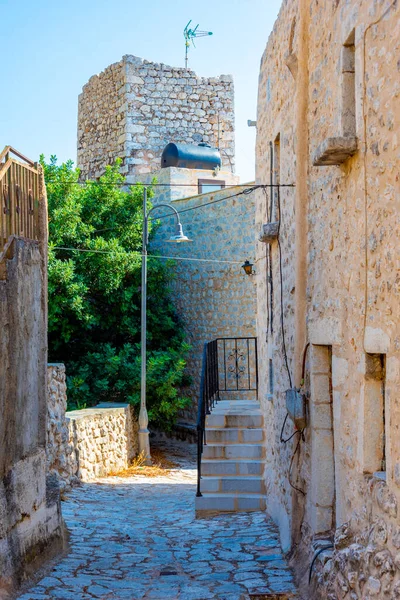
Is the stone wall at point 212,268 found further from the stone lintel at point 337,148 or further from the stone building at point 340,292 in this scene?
the stone lintel at point 337,148

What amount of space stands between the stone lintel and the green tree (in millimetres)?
11246

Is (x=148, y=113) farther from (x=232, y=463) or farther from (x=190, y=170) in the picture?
(x=232, y=463)

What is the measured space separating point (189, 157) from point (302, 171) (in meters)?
15.4

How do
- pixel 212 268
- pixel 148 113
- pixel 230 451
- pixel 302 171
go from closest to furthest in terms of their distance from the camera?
pixel 302 171, pixel 230 451, pixel 212 268, pixel 148 113

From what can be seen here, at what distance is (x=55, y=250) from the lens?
660 inches

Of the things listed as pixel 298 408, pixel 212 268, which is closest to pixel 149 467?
pixel 212 268

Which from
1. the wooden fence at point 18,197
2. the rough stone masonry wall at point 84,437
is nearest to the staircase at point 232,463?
the rough stone masonry wall at point 84,437

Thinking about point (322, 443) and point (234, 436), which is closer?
point (322, 443)

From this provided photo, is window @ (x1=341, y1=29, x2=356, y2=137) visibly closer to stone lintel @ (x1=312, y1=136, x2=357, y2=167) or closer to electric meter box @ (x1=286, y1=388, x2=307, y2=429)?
stone lintel @ (x1=312, y1=136, x2=357, y2=167)

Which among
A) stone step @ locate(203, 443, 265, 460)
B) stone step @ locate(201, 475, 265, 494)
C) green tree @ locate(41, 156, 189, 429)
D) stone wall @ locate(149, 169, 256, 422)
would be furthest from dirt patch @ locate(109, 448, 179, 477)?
stone step @ locate(201, 475, 265, 494)

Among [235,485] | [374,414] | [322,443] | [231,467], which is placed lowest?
[235,485]

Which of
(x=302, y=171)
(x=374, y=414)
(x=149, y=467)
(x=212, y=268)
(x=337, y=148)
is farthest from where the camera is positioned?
(x=212, y=268)

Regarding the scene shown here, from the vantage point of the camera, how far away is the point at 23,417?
6152mm

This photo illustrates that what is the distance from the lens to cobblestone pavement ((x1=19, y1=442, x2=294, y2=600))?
19.2 ft
